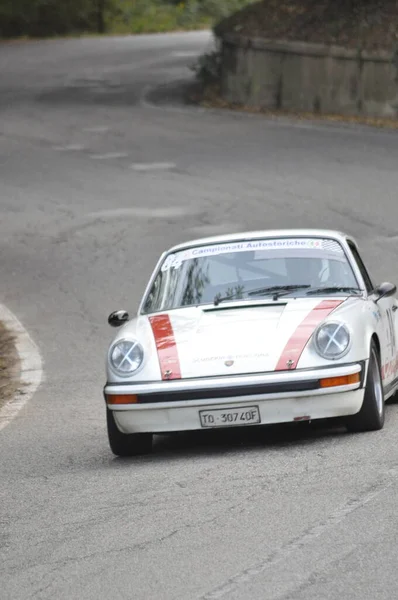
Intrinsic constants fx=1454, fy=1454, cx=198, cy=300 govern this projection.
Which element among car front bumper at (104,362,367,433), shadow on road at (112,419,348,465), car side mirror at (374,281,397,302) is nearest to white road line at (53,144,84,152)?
shadow on road at (112,419,348,465)

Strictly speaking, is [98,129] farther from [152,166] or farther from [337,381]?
[337,381]

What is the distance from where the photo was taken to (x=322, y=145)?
2566cm

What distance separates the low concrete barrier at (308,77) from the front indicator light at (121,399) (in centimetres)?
1962

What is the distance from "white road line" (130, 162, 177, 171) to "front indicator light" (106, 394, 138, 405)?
15.7m

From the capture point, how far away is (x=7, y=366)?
1395 centimetres

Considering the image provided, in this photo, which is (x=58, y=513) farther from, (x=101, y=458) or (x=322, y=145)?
(x=322, y=145)

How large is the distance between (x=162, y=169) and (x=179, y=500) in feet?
57.5

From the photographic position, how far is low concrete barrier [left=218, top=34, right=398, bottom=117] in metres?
27.9

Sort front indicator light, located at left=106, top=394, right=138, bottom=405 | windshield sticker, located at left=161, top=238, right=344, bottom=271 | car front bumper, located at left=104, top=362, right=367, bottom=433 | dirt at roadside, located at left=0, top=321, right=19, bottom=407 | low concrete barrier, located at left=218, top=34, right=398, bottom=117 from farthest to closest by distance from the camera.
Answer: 1. low concrete barrier, located at left=218, top=34, right=398, bottom=117
2. dirt at roadside, located at left=0, top=321, right=19, bottom=407
3. windshield sticker, located at left=161, top=238, right=344, bottom=271
4. front indicator light, located at left=106, top=394, right=138, bottom=405
5. car front bumper, located at left=104, top=362, right=367, bottom=433

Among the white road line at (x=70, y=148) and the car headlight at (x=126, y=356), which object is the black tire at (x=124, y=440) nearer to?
the car headlight at (x=126, y=356)

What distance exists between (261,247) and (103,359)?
3.95 metres

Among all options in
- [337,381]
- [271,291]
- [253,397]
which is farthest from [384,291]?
[253,397]

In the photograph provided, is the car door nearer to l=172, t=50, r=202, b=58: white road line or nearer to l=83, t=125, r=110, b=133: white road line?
l=83, t=125, r=110, b=133: white road line

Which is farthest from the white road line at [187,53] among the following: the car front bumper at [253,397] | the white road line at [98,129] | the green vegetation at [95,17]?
the car front bumper at [253,397]
